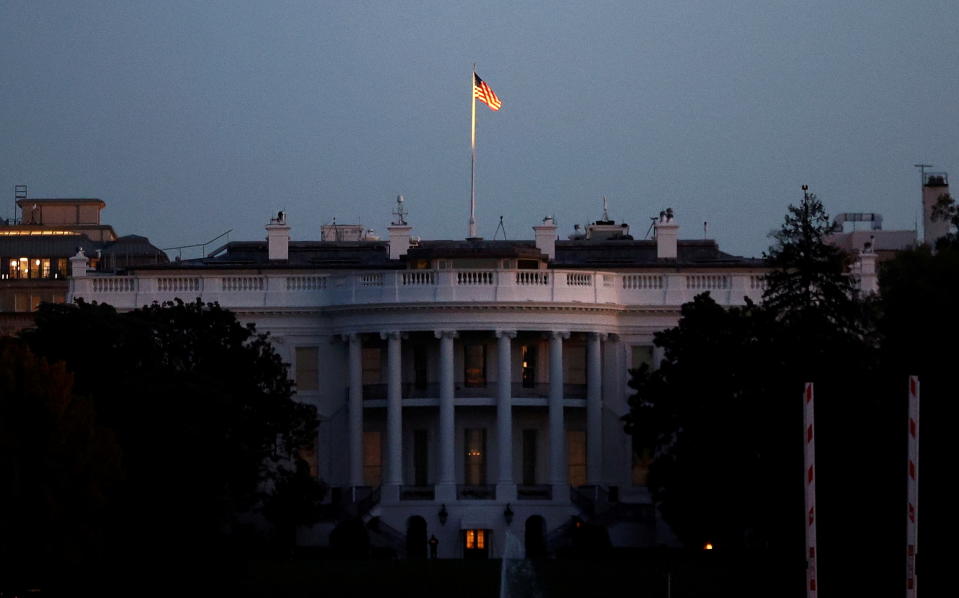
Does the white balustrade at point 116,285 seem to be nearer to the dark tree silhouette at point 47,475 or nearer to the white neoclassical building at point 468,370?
the white neoclassical building at point 468,370

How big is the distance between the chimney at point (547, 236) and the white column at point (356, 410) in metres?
11.1

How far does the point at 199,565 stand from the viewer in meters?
80.6

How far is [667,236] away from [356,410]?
1736 centimetres

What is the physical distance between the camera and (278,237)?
11788 centimetres

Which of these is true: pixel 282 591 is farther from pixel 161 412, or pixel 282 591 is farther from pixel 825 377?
pixel 825 377

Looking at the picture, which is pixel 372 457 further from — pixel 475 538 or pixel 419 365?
pixel 475 538

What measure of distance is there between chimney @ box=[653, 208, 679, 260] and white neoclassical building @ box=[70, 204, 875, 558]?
2.08m

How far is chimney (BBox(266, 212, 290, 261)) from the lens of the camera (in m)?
118

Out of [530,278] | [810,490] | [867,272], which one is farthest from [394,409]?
[810,490]

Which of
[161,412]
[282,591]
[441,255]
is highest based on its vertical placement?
[441,255]

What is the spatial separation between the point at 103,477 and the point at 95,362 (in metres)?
11.5

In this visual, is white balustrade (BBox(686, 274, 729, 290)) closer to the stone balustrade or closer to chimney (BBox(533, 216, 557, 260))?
the stone balustrade

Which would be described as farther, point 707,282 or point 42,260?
point 42,260

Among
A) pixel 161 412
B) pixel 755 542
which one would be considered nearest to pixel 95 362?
pixel 161 412
